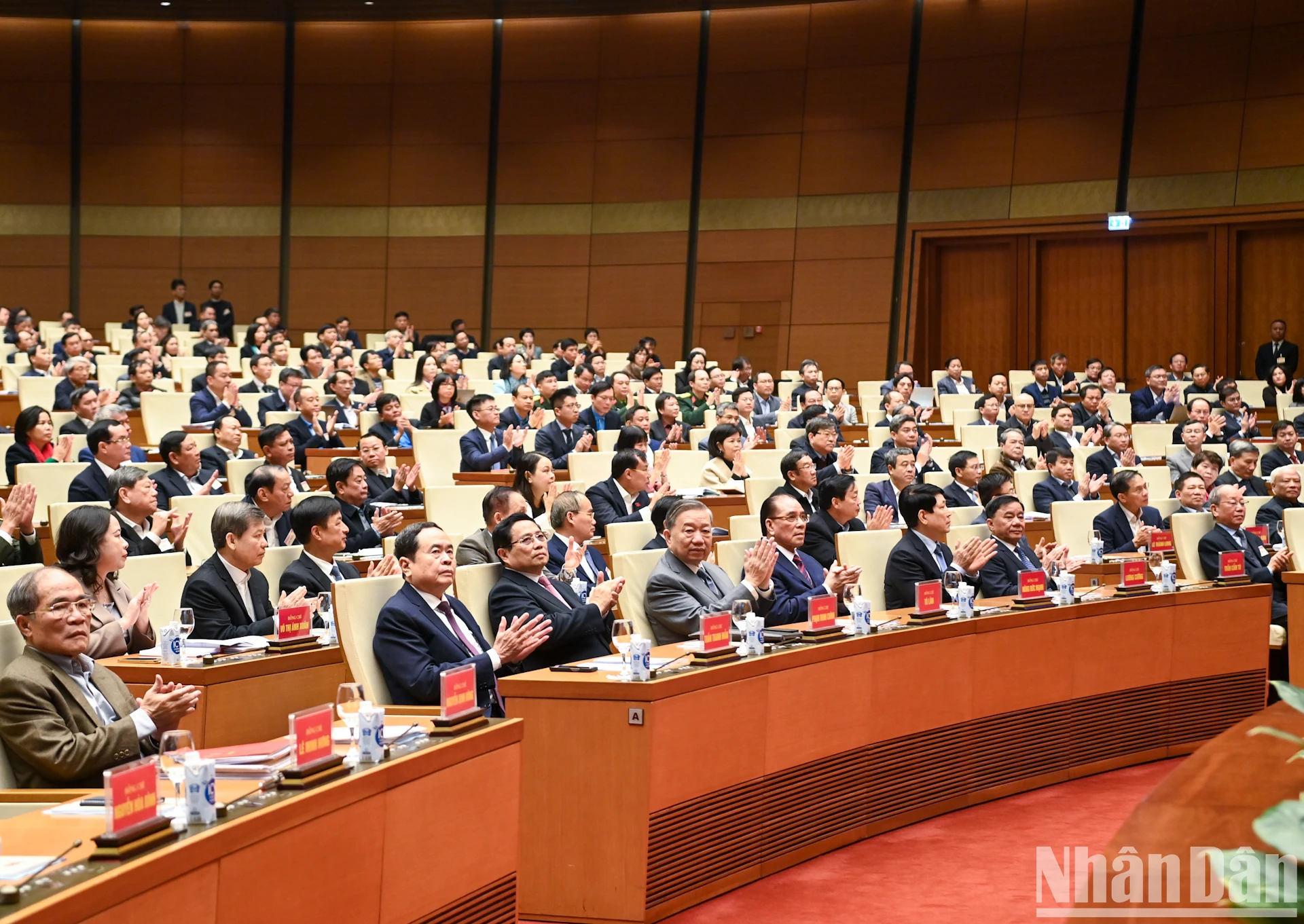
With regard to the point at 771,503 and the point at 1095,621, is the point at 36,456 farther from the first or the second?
the point at 1095,621

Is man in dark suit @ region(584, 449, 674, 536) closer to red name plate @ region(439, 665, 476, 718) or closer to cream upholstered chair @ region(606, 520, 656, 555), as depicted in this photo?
cream upholstered chair @ region(606, 520, 656, 555)

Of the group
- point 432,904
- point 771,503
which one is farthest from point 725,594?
point 432,904

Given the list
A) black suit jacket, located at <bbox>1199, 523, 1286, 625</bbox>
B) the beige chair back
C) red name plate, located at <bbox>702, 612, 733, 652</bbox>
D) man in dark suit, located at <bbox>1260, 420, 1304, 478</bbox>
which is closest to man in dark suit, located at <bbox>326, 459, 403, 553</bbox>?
the beige chair back

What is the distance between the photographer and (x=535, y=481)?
5.49 m

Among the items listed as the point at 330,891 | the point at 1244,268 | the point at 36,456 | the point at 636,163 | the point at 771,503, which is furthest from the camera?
the point at 636,163

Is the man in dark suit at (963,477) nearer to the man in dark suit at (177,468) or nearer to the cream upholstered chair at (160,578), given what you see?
the man in dark suit at (177,468)

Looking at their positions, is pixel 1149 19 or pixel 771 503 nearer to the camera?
pixel 771 503

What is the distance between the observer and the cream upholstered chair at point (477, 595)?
3.79 metres

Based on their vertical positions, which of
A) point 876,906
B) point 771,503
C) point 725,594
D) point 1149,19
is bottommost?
point 876,906

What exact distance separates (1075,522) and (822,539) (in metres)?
1.78

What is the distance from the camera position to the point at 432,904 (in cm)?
262

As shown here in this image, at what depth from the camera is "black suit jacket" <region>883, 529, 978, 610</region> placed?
16.0ft

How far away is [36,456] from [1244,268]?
33.4 ft

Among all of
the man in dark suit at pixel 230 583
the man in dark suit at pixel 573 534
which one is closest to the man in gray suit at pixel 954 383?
the man in dark suit at pixel 573 534
